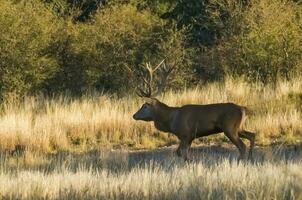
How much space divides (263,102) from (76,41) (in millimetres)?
14925

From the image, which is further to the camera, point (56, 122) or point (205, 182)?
point (56, 122)

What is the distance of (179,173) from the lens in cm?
1034

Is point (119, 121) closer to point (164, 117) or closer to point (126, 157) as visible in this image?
point (164, 117)

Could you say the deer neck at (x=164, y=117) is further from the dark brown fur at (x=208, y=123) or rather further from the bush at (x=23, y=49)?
the bush at (x=23, y=49)

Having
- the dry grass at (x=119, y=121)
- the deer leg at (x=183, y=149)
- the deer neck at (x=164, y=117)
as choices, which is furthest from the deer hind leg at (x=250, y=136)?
the deer neck at (x=164, y=117)

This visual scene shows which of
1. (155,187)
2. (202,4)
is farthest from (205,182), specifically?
(202,4)

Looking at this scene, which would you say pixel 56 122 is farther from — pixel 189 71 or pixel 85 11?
pixel 85 11

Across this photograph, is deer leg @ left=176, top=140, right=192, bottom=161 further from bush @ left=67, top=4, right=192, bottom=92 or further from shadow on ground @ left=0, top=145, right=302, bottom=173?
bush @ left=67, top=4, right=192, bottom=92

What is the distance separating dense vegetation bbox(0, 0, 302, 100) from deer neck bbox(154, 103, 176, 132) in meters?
10.0

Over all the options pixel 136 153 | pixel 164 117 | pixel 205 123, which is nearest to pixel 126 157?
pixel 136 153

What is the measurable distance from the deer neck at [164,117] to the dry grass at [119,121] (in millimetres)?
941

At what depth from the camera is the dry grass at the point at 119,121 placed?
16.9 m

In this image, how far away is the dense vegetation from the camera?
90.8 feet

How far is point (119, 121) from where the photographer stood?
18.1m
